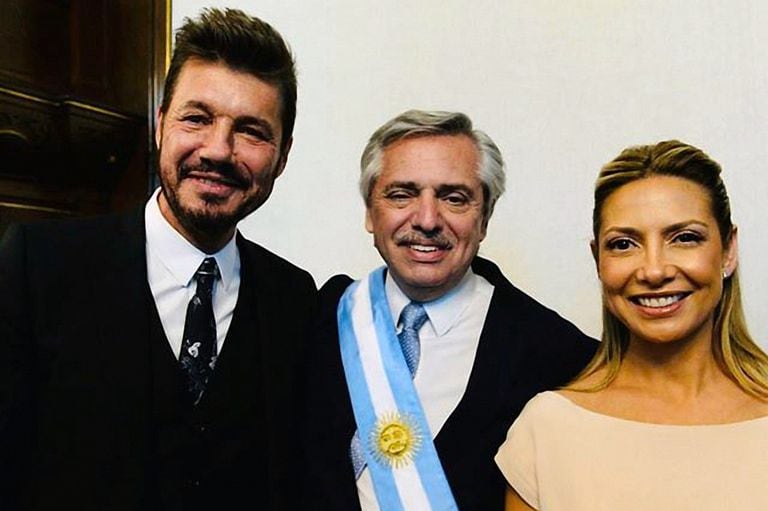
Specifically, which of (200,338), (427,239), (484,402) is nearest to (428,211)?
(427,239)

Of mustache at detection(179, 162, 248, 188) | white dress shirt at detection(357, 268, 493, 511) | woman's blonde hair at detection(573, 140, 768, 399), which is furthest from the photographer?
white dress shirt at detection(357, 268, 493, 511)

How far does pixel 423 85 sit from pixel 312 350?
926 mm

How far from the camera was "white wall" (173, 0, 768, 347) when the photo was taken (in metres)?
1.91

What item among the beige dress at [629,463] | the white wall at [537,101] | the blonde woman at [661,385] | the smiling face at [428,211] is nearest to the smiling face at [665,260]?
the blonde woman at [661,385]

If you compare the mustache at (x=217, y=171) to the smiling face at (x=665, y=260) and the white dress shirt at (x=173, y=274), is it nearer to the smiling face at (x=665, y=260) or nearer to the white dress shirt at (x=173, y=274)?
the white dress shirt at (x=173, y=274)

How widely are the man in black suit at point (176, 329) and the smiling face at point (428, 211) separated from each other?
0.65 feet

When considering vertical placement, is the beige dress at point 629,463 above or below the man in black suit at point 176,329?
below

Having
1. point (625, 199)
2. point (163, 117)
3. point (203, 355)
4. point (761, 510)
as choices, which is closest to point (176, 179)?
point (163, 117)

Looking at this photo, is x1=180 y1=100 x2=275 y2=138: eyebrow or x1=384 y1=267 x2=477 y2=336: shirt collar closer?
x1=180 y1=100 x2=275 y2=138: eyebrow

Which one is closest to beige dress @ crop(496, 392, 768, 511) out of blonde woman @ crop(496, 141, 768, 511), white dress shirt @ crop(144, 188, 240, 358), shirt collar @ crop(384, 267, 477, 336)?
blonde woman @ crop(496, 141, 768, 511)

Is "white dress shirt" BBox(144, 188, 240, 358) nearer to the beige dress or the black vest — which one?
the black vest

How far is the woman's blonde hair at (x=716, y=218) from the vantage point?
50.8 inches

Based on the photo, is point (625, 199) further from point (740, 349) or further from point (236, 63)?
point (236, 63)

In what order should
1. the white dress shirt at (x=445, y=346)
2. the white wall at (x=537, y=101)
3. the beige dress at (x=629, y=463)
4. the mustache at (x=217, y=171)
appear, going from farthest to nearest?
the white wall at (x=537, y=101), the white dress shirt at (x=445, y=346), the mustache at (x=217, y=171), the beige dress at (x=629, y=463)
